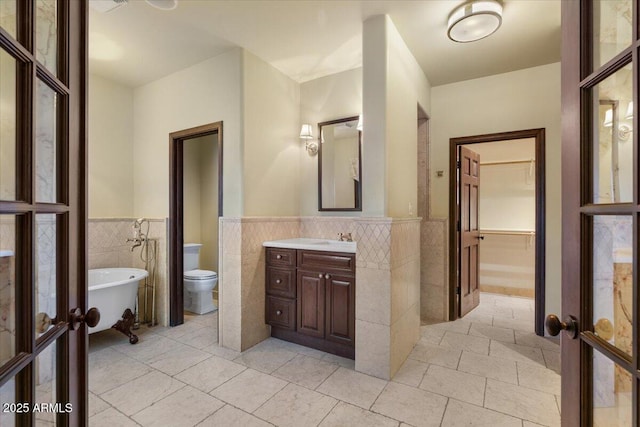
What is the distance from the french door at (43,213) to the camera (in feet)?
1.94

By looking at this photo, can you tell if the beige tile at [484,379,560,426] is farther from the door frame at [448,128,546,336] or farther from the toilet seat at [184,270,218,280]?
the toilet seat at [184,270,218,280]

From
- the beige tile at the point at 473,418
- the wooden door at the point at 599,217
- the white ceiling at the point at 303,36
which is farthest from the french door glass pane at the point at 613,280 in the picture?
the white ceiling at the point at 303,36

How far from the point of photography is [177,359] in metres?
2.51

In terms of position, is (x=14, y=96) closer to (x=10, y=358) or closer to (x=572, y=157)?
(x=10, y=358)

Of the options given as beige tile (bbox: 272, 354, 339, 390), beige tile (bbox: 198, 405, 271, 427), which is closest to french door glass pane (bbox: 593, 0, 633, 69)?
beige tile (bbox: 198, 405, 271, 427)

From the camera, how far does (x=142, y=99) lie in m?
3.55

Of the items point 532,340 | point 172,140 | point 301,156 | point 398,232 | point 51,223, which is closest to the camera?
point 51,223

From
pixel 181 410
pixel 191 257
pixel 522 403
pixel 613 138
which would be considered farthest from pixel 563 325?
pixel 191 257

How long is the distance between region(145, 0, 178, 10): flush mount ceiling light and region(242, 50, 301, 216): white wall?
71 cm

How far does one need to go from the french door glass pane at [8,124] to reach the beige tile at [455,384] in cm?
Answer: 240

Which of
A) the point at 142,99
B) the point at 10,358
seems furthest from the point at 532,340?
the point at 142,99

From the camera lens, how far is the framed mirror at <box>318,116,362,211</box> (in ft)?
10.2

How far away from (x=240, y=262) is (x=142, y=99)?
2.46 metres

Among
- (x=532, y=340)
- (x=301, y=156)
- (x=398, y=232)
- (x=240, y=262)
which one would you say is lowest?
(x=532, y=340)
